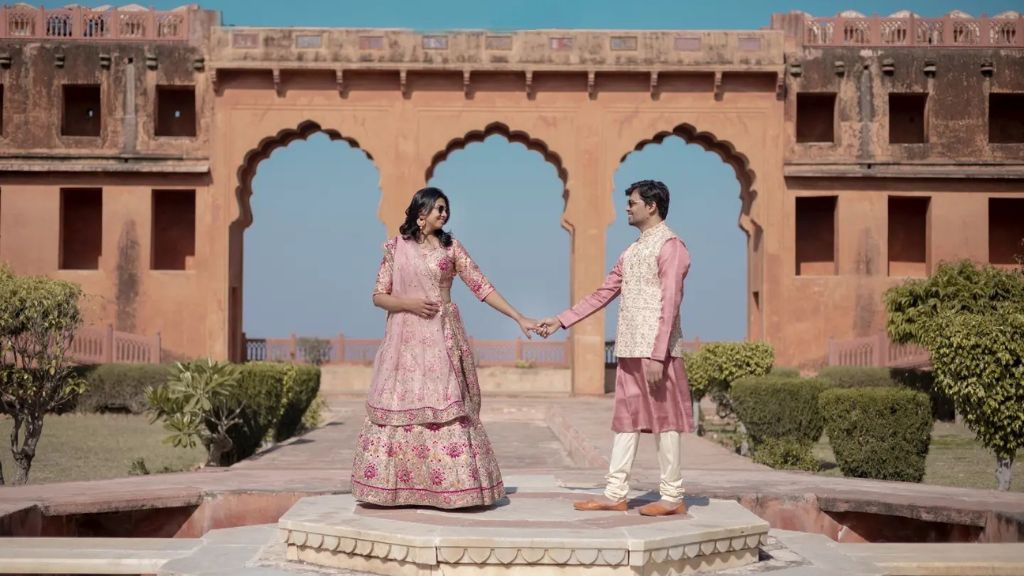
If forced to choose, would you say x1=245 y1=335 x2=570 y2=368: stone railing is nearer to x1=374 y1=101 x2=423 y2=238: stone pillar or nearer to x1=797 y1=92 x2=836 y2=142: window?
x1=374 y1=101 x2=423 y2=238: stone pillar

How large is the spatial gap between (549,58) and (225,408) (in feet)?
39.2

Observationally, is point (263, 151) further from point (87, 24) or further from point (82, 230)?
point (82, 230)

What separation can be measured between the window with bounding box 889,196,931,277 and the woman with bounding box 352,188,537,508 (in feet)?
67.6

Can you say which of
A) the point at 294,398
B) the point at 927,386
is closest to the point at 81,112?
the point at 294,398

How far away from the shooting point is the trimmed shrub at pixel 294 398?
15391 mm

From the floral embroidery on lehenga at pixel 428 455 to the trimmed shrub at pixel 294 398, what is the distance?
8.92m

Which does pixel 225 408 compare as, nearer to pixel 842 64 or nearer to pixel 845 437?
pixel 845 437

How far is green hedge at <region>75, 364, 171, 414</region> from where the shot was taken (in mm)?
19781

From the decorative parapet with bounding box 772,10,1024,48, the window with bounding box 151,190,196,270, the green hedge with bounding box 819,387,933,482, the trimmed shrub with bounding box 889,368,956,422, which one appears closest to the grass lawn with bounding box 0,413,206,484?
the green hedge with bounding box 819,387,933,482

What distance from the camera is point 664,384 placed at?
6.15 metres

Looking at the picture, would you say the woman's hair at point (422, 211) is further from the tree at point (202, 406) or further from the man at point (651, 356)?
the tree at point (202, 406)

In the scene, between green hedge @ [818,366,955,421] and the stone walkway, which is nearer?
the stone walkway

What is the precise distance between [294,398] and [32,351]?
4243 mm

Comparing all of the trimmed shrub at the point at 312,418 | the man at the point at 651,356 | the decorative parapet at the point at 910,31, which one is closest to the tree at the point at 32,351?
the trimmed shrub at the point at 312,418
